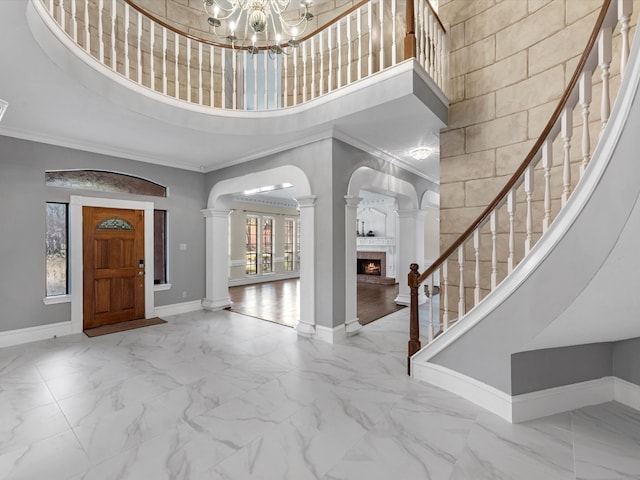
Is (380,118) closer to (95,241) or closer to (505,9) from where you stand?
(505,9)

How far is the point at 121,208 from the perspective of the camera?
15.4 ft

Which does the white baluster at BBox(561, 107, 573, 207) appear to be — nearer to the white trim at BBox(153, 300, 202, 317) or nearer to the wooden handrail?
the wooden handrail

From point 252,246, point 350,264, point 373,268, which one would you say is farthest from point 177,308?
point 373,268

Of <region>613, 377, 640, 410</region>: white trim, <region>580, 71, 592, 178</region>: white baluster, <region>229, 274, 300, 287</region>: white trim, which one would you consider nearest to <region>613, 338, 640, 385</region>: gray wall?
<region>613, 377, 640, 410</region>: white trim

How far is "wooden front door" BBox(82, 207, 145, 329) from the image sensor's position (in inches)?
173

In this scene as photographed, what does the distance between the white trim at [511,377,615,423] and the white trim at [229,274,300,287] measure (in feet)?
24.4

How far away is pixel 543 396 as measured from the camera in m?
2.19

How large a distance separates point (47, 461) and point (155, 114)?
3.18m

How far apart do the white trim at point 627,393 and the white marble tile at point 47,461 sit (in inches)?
150

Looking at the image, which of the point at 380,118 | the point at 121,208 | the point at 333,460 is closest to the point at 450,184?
the point at 380,118

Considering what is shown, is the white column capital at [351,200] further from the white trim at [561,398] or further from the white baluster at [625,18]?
the white baluster at [625,18]

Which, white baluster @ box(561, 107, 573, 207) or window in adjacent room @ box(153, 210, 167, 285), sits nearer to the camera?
white baluster @ box(561, 107, 573, 207)

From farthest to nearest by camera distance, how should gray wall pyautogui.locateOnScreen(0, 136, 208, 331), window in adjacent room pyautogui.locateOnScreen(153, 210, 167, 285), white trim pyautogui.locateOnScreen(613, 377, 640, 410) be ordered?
window in adjacent room pyautogui.locateOnScreen(153, 210, 167, 285) < gray wall pyautogui.locateOnScreen(0, 136, 208, 331) < white trim pyautogui.locateOnScreen(613, 377, 640, 410)

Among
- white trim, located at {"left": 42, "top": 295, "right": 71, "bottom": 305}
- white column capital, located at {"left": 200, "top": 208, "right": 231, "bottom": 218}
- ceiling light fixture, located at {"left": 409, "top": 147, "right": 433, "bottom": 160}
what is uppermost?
ceiling light fixture, located at {"left": 409, "top": 147, "right": 433, "bottom": 160}
